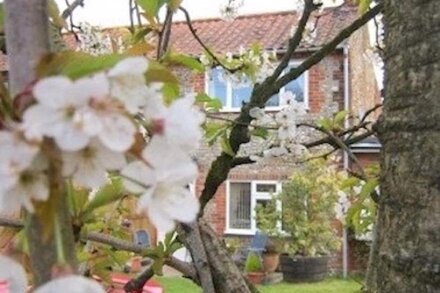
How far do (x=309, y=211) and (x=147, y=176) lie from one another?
9.05 m

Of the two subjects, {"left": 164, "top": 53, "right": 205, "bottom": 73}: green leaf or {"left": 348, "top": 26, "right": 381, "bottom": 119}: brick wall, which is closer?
{"left": 164, "top": 53, "right": 205, "bottom": 73}: green leaf

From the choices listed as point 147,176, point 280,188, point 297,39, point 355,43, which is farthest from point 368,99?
point 147,176

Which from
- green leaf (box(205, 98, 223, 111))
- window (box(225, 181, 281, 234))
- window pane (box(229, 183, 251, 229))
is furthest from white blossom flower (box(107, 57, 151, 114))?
window pane (box(229, 183, 251, 229))

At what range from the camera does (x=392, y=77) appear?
80 cm

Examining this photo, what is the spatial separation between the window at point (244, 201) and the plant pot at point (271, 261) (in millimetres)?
823

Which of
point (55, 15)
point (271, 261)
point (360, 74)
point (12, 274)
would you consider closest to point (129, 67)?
point (12, 274)

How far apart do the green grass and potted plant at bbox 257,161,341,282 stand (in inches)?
11.9

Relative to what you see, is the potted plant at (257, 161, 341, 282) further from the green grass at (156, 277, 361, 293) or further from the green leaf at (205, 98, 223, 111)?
the green leaf at (205, 98, 223, 111)

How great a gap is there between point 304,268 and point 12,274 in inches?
360

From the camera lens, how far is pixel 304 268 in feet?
30.3

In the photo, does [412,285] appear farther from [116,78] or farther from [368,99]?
[368,99]

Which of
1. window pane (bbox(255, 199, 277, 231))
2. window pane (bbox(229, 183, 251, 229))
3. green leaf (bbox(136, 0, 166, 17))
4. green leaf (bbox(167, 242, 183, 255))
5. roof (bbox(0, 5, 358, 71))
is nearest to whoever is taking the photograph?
green leaf (bbox(167, 242, 183, 255))

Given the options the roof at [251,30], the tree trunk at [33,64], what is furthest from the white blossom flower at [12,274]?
the roof at [251,30]

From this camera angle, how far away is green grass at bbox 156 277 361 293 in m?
8.07
